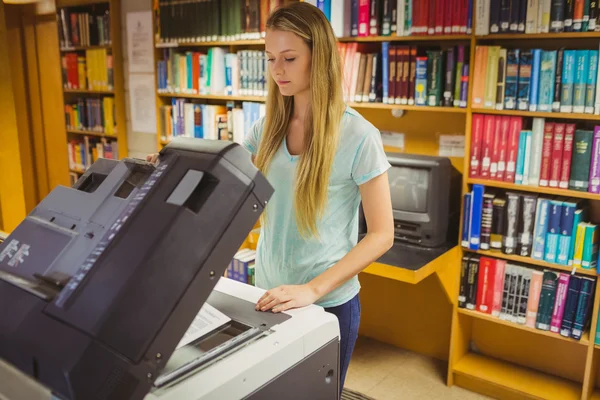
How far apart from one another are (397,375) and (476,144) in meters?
1.26

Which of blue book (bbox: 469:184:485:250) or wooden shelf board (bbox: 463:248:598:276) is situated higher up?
blue book (bbox: 469:184:485:250)

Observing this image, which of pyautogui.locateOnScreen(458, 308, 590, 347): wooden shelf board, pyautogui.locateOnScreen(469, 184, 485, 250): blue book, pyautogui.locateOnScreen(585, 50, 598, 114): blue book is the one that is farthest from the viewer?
pyautogui.locateOnScreen(469, 184, 485, 250): blue book

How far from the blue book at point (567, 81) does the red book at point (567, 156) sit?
9 centimetres

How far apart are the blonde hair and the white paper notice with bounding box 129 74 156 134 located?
107 inches

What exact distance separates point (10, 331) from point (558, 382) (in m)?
2.62

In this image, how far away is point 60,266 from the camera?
0.81m

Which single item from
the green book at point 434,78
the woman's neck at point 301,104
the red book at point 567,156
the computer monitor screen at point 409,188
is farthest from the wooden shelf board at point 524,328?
the woman's neck at point 301,104

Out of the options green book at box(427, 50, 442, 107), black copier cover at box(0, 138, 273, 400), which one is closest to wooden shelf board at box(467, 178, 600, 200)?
green book at box(427, 50, 442, 107)

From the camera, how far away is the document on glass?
892 millimetres

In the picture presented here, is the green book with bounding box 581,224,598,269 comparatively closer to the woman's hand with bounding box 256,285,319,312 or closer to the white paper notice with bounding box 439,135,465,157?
the white paper notice with bounding box 439,135,465,157

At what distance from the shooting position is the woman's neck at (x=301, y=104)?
4.64 ft

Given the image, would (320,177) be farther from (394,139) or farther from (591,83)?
(394,139)

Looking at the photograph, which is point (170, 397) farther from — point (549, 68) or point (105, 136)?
point (105, 136)

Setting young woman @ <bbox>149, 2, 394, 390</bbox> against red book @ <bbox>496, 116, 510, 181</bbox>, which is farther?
red book @ <bbox>496, 116, 510, 181</bbox>
